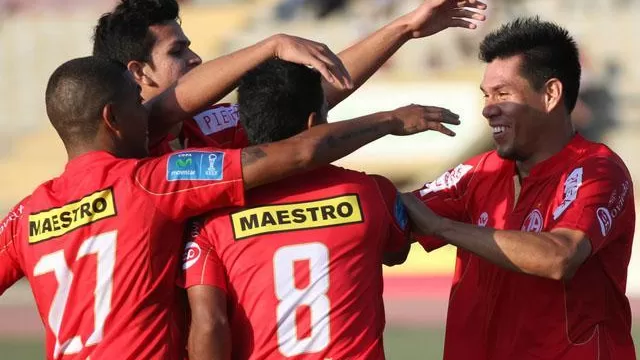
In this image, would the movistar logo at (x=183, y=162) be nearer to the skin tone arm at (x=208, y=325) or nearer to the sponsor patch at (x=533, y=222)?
the skin tone arm at (x=208, y=325)

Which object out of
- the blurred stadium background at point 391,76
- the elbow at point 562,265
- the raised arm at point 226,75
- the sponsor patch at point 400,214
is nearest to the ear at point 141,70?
the raised arm at point 226,75

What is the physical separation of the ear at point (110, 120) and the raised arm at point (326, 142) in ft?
1.60

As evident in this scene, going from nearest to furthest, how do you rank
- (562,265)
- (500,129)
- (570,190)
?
1. (562,265)
2. (570,190)
3. (500,129)

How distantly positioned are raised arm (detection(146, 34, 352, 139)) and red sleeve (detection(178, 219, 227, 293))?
0.53m

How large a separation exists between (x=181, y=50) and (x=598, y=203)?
193cm

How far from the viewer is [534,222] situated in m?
5.05

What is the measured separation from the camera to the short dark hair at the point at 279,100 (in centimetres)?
437

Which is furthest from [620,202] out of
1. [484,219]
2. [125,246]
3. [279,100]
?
[125,246]

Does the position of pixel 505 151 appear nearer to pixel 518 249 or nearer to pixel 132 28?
pixel 518 249

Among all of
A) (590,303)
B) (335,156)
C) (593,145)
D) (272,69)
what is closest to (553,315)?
(590,303)

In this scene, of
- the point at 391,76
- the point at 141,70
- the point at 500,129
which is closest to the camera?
the point at 500,129

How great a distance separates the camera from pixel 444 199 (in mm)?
5352

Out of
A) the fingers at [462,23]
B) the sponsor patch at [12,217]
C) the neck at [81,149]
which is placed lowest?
the sponsor patch at [12,217]

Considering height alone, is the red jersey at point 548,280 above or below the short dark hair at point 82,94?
below
